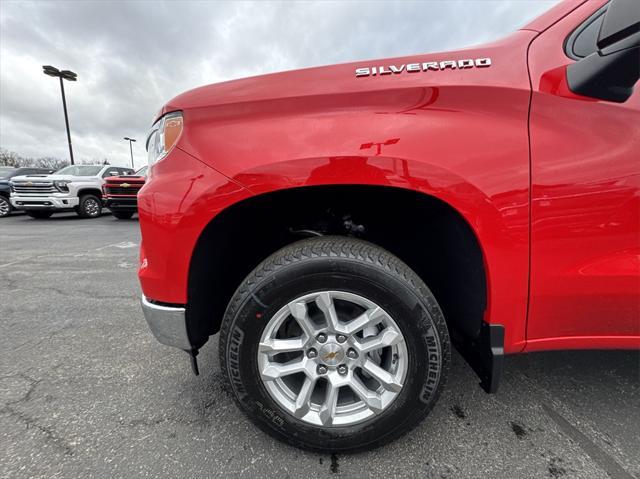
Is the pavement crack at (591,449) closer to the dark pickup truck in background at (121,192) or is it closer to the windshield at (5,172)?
the dark pickup truck in background at (121,192)

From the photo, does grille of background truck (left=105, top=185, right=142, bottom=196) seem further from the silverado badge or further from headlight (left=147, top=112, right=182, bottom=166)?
the silverado badge

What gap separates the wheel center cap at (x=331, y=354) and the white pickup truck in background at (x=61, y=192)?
12181mm

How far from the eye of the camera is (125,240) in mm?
6613

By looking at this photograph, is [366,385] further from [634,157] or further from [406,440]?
[634,157]

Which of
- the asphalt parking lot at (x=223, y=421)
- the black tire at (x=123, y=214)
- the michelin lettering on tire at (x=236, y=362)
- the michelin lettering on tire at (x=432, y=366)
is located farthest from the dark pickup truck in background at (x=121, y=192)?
the michelin lettering on tire at (x=432, y=366)

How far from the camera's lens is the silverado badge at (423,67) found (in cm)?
123

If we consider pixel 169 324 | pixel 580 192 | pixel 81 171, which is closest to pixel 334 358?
pixel 169 324

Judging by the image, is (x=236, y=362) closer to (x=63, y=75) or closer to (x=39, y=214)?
(x=39, y=214)

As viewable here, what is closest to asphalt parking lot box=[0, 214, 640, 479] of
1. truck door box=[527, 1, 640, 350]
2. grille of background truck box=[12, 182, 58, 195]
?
truck door box=[527, 1, 640, 350]

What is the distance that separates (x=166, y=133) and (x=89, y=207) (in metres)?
12.0

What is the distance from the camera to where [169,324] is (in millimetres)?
1388

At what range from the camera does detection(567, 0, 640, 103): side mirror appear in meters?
0.96

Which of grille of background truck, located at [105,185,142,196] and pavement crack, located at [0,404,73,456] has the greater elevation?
grille of background truck, located at [105,185,142,196]

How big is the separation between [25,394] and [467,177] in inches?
100.0
